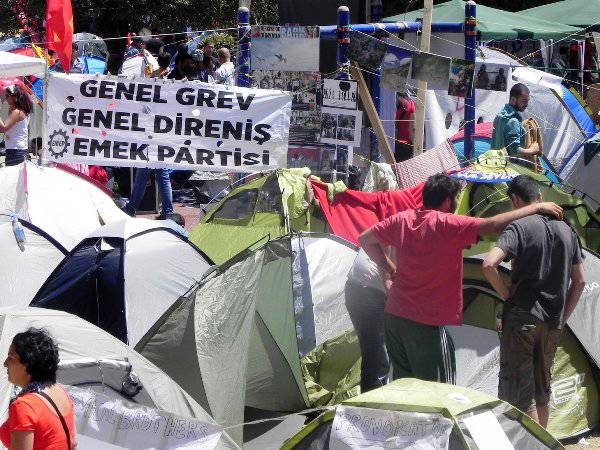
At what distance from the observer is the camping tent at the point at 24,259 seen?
7.82 metres

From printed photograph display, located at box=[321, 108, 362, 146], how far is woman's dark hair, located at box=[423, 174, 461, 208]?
3.89 m

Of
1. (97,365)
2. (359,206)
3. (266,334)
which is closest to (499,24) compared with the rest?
(359,206)

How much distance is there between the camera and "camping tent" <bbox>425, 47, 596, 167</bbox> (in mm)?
11789

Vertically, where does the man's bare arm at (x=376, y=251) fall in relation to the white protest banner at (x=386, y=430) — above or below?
above

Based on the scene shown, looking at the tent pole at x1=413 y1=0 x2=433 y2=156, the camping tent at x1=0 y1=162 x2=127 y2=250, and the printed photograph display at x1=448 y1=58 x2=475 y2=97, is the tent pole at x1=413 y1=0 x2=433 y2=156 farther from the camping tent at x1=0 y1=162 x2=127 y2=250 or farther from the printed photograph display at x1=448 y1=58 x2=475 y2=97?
the camping tent at x1=0 y1=162 x2=127 y2=250

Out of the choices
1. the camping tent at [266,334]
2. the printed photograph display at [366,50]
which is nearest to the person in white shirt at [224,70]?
the printed photograph display at [366,50]

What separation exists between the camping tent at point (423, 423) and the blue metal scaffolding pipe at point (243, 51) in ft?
20.7

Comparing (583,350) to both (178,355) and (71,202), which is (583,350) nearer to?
(178,355)

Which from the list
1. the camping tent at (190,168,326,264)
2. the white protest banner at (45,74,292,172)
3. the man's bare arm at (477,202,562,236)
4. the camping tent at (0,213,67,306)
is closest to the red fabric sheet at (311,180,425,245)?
the camping tent at (190,168,326,264)

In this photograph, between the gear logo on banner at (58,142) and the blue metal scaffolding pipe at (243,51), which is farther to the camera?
the blue metal scaffolding pipe at (243,51)

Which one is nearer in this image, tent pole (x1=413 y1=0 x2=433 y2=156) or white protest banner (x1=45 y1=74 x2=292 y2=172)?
white protest banner (x1=45 y1=74 x2=292 y2=172)

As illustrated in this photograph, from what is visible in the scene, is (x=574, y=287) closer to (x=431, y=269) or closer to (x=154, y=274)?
(x=431, y=269)

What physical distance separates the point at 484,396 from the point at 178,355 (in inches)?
102

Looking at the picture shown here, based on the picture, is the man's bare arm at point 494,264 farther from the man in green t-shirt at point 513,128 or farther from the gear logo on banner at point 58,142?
the gear logo on banner at point 58,142
